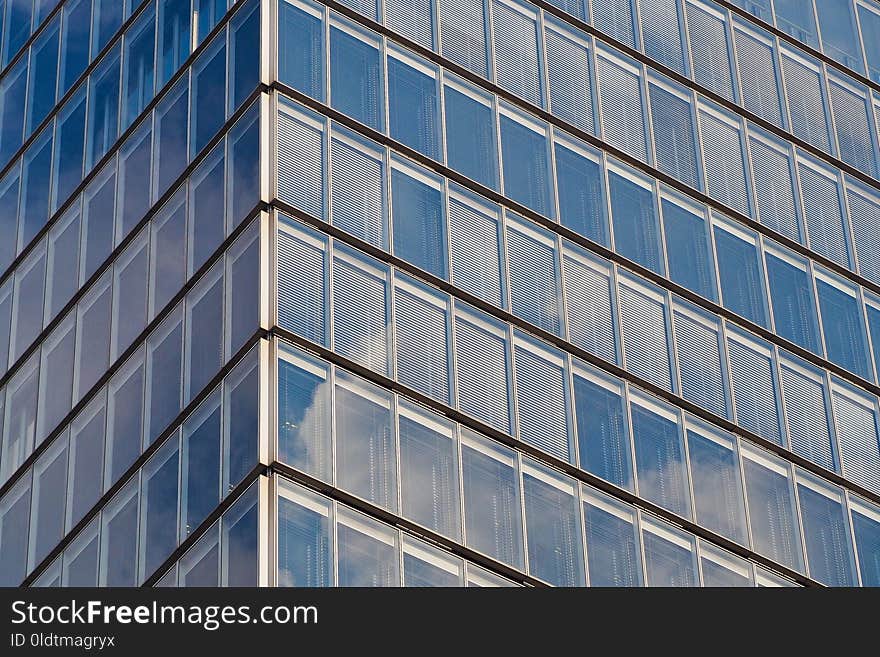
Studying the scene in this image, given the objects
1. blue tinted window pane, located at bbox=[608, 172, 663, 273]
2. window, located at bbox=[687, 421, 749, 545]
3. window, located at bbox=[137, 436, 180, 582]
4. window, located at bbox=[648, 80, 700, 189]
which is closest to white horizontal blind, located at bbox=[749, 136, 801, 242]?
window, located at bbox=[648, 80, 700, 189]

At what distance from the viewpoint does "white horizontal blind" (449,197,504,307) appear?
163 feet

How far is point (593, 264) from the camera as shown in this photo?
5209cm

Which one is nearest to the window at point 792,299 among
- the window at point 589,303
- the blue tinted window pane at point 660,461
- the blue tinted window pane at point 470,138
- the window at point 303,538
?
the window at point 589,303

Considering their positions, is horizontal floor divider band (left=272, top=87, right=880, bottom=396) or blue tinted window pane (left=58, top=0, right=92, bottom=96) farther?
blue tinted window pane (left=58, top=0, right=92, bottom=96)

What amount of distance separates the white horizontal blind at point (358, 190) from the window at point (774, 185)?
10.2 metres

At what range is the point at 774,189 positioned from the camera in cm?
5700

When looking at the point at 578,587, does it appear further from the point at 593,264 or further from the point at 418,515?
the point at 593,264

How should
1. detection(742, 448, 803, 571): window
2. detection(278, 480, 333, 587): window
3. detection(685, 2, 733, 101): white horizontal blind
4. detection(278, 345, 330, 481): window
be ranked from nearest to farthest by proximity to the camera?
detection(278, 480, 333, 587): window, detection(278, 345, 330, 481): window, detection(742, 448, 803, 571): window, detection(685, 2, 733, 101): white horizontal blind

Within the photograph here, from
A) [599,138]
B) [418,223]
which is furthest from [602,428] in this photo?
[599,138]

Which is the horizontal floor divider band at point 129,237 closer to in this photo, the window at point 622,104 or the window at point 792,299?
the window at point 622,104

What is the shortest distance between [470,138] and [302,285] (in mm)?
6492

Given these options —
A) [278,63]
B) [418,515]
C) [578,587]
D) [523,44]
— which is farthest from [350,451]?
[523,44]

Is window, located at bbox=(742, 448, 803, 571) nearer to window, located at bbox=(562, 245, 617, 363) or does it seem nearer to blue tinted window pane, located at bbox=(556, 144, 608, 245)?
window, located at bbox=(562, 245, 617, 363)

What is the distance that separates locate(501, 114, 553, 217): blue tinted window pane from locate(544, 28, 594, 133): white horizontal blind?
1.18 m
